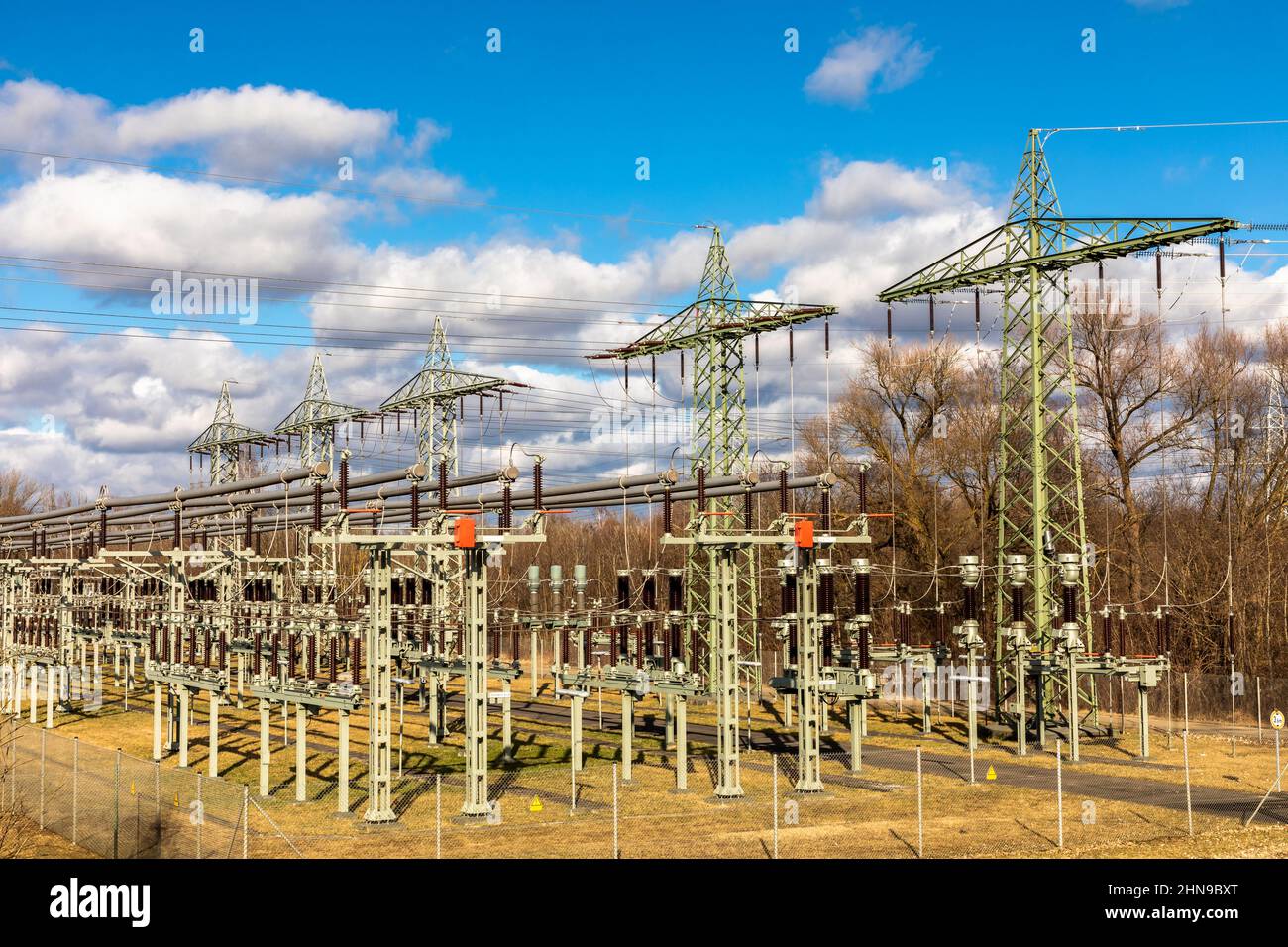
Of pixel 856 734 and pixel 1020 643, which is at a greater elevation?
pixel 1020 643

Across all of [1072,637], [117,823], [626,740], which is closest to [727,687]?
[626,740]

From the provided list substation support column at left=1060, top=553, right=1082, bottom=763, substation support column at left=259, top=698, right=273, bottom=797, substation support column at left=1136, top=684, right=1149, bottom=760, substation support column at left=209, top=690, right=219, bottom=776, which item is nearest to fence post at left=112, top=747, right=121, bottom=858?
substation support column at left=259, top=698, right=273, bottom=797

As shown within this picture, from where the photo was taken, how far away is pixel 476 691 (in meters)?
26.5

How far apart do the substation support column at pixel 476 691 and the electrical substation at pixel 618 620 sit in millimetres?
70

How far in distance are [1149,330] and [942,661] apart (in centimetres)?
2637

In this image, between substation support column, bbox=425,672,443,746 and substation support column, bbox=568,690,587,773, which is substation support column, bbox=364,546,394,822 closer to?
substation support column, bbox=568,690,587,773

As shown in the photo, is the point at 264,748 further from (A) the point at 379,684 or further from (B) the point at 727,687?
(B) the point at 727,687

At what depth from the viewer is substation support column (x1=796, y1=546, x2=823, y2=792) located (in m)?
29.7

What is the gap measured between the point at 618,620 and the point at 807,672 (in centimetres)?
817

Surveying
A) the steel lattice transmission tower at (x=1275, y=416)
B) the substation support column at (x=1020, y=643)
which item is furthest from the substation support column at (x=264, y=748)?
the steel lattice transmission tower at (x=1275, y=416)

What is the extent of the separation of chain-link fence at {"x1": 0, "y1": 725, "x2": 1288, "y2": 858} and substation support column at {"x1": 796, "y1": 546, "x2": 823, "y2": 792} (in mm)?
389

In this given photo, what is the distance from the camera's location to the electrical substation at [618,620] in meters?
28.4

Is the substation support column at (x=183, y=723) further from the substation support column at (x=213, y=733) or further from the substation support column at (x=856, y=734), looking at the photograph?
the substation support column at (x=856, y=734)

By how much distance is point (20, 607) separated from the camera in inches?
2142
